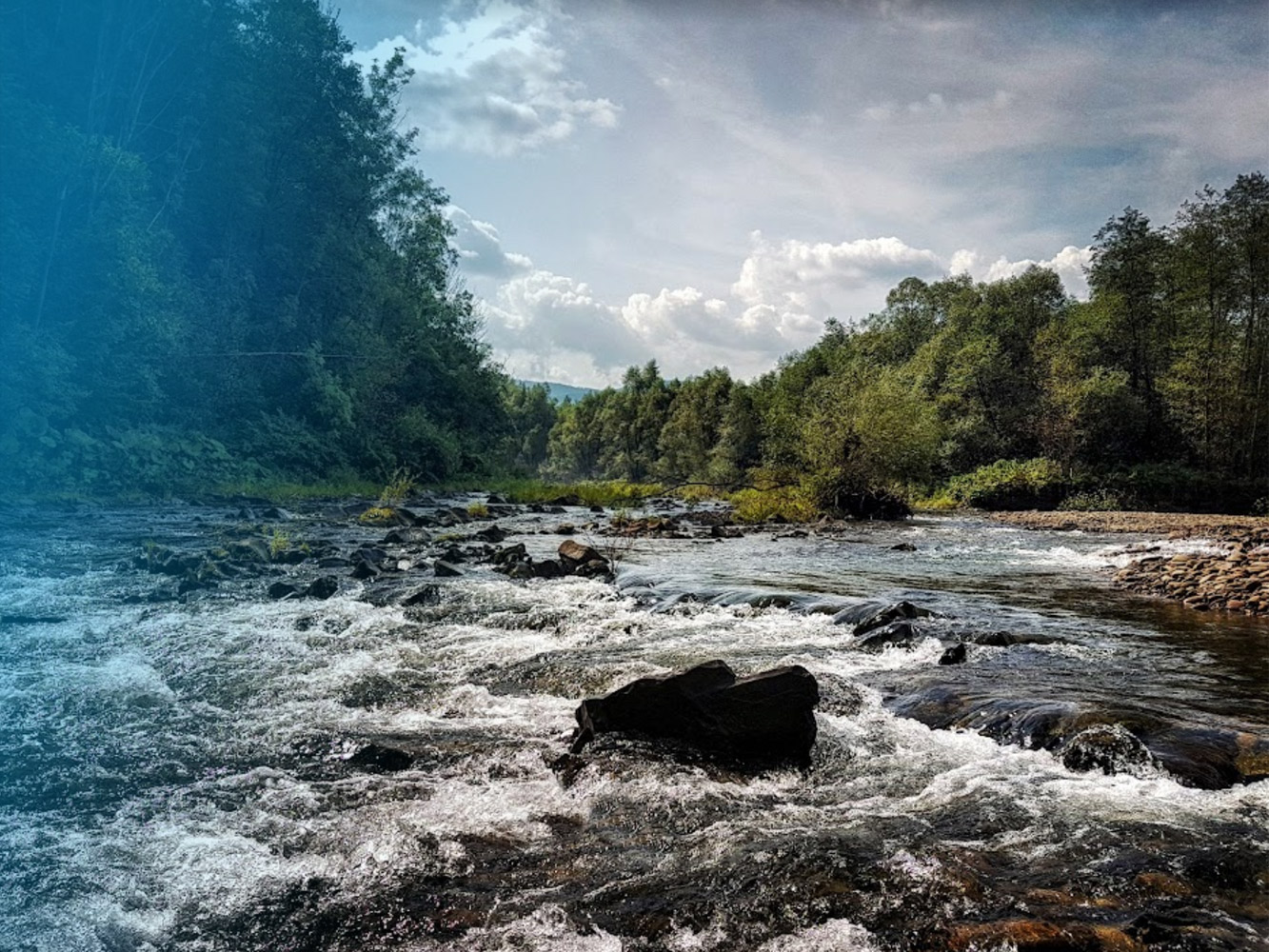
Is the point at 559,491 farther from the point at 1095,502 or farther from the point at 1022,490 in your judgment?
the point at 1095,502

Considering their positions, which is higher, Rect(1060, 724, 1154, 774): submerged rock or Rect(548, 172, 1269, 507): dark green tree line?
Rect(548, 172, 1269, 507): dark green tree line

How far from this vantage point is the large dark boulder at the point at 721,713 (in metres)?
5.77

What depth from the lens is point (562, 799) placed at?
5055 mm

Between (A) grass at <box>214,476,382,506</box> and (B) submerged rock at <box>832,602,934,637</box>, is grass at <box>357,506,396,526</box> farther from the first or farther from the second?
(B) submerged rock at <box>832,602,934,637</box>

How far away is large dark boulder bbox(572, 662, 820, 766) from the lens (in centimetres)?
577

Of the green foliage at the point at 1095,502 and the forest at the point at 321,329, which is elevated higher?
the forest at the point at 321,329

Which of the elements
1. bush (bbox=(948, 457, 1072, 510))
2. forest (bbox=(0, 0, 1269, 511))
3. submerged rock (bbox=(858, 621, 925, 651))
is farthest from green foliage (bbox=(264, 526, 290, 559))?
bush (bbox=(948, 457, 1072, 510))

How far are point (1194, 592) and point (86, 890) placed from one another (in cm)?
1662

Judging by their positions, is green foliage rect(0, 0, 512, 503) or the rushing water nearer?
the rushing water

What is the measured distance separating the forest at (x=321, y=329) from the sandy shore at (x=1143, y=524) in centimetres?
642

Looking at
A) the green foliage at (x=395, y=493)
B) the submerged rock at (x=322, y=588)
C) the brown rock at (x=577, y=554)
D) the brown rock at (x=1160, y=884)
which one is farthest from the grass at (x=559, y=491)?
the brown rock at (x=1160, y=884)


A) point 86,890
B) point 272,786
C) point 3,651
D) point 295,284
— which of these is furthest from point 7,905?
point 295,284

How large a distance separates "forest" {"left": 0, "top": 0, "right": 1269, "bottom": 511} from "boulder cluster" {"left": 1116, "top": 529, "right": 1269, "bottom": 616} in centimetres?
959

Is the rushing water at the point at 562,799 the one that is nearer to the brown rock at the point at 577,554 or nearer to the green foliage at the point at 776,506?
the brown rock at the point at 577,554
